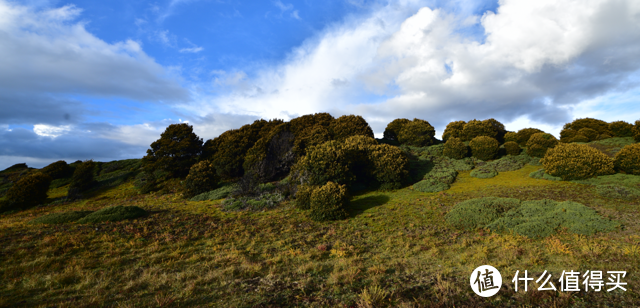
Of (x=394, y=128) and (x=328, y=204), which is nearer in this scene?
(x=328, y=204)

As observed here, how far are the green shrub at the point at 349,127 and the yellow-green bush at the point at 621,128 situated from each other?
122ft

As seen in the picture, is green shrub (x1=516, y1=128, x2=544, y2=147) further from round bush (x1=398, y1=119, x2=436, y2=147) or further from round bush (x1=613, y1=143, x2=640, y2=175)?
round bush (x1=613, y1=143, x2=640, y2=175)

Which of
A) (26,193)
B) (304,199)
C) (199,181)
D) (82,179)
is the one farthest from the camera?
(82,179)

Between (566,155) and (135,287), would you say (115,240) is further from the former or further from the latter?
(566,155)

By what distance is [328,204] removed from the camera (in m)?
17.5

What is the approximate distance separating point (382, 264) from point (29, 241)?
18011mm

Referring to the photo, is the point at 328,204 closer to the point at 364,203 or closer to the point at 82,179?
the point at 364,203

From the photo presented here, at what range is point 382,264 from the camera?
9.21 metres

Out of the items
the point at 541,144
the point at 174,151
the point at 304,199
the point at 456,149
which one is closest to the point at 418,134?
the point at 456,149

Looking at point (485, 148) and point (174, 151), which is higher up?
point (174, 151)

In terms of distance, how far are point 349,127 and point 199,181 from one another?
2476cm

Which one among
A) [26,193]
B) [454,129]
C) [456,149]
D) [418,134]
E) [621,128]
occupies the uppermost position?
[454,129]

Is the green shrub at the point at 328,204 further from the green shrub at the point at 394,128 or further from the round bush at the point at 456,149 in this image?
the green shrub at the point at 394,128

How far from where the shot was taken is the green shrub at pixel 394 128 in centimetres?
5356
